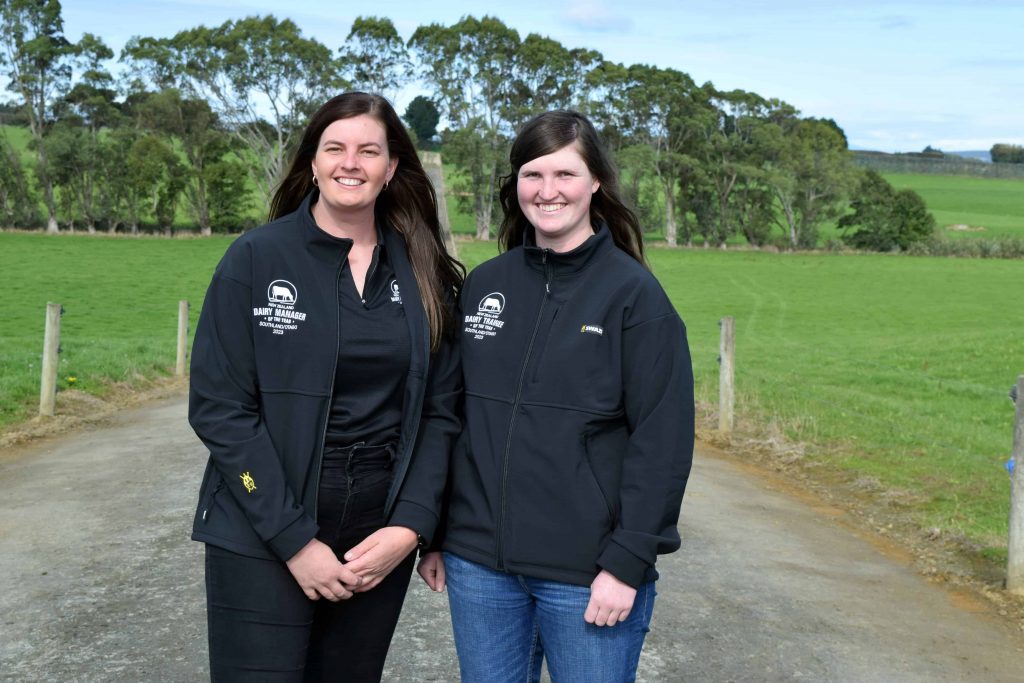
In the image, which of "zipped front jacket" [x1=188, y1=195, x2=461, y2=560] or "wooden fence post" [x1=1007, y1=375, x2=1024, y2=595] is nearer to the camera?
"zipped front jacket" [x1=188, y1=195, x2=461, y2=560]

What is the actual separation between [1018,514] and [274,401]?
15.8 ft

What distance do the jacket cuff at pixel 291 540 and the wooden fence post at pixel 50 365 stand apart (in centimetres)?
943

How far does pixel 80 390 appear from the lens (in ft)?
43.8

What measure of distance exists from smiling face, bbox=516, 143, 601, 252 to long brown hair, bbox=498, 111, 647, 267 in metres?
0.03

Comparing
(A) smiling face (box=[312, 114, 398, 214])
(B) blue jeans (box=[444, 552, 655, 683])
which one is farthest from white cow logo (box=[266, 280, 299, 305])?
(B) blue jeans (box=[444, 552, 655, 683])

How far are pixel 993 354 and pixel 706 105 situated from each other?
51.3 metres

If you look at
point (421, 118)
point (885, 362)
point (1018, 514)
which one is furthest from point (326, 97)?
point (1018, 514)

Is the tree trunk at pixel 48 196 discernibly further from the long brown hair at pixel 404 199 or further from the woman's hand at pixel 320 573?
the woman's hand at pixel 320 573

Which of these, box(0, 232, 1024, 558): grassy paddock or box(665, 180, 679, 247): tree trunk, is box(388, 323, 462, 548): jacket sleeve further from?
box(665, 180, 679, 247): tree trunk

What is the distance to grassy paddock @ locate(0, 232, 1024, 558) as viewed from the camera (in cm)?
1075

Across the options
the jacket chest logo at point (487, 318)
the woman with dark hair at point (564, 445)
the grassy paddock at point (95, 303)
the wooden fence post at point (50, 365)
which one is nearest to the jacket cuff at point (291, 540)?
the woman with dark hair at point (564, 445)

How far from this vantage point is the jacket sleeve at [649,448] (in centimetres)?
281

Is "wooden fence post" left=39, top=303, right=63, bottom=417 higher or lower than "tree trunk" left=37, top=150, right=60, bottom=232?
lower

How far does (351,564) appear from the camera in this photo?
296 cm
